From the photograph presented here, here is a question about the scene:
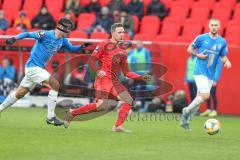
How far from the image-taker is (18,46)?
23.0 metres

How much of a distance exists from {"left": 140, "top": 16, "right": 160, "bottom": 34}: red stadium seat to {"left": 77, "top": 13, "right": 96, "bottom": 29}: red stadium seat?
177 cm

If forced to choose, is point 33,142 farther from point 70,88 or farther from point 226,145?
point 70,88

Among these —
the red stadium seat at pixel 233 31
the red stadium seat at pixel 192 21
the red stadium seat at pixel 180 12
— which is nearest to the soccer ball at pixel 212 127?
the red stadium seat at pixel 233 31

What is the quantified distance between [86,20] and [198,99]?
10717 millimetres

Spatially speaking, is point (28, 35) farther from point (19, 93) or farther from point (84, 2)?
point (84, 2)

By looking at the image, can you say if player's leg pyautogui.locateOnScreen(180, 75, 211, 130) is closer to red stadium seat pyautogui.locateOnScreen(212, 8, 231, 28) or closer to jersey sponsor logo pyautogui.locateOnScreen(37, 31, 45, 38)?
jersey sponsor logo pyautogui.locateOnScreen(37, 31, 45, 38)

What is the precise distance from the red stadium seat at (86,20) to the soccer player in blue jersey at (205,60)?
9679 millimetres

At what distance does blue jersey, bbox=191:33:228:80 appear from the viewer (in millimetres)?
14906

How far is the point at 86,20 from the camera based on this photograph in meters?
24.5

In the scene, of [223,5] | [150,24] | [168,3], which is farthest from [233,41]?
[168,3]

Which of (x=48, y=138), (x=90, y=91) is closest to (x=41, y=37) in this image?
(x=48, y=138)

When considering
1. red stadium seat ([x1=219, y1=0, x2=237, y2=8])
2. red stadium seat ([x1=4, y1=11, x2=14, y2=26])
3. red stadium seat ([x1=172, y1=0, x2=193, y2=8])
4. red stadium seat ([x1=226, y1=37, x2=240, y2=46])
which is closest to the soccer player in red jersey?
red stadium seat ([x1=226, y1=37, x2=240, y2=46])

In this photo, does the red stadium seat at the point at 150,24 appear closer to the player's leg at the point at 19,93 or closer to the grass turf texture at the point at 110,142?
the grass turf texture at the point at 110,142

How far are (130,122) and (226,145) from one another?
547cm
